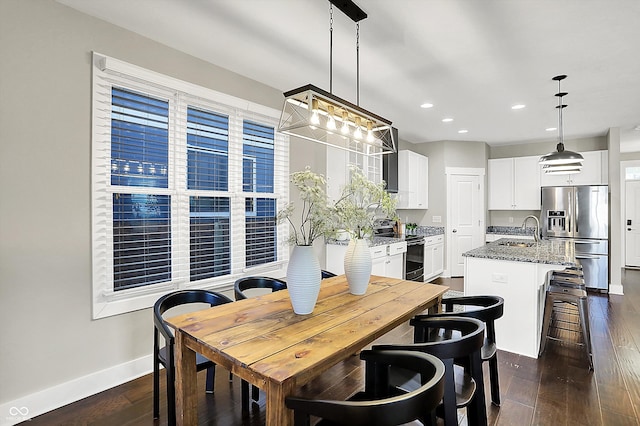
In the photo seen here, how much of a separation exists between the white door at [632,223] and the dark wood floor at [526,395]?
562 cm

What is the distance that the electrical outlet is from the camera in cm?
309

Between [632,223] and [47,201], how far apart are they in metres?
10.0

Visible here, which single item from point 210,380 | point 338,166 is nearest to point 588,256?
point 338,166

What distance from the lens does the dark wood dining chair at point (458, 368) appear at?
1.36m

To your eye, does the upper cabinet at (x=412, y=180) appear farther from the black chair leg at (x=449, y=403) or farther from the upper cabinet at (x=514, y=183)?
the black chair leg at (x=449, y=403)

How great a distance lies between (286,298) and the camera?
6.91 feet

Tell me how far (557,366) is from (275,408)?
8.96 ft

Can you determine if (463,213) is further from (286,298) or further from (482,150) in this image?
(286,298)

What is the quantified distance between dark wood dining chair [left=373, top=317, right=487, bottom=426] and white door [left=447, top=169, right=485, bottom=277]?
15.8 ft

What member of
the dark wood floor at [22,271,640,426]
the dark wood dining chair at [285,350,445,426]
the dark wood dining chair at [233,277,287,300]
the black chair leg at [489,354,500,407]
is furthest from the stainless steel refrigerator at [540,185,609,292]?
the dark wood dining chair at [285,350,445,426]

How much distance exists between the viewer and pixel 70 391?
7.36 ft

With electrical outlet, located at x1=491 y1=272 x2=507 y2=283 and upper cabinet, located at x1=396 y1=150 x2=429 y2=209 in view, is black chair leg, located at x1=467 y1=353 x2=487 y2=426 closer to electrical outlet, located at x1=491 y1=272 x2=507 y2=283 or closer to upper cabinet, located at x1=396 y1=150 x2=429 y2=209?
electrical outlet, located at x1=491 y1=272 x2=507 y2=283

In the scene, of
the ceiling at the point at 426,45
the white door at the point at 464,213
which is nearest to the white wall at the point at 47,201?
the ceiling at the point at 426,45

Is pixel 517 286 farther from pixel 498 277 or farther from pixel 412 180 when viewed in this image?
pixel 412 180
